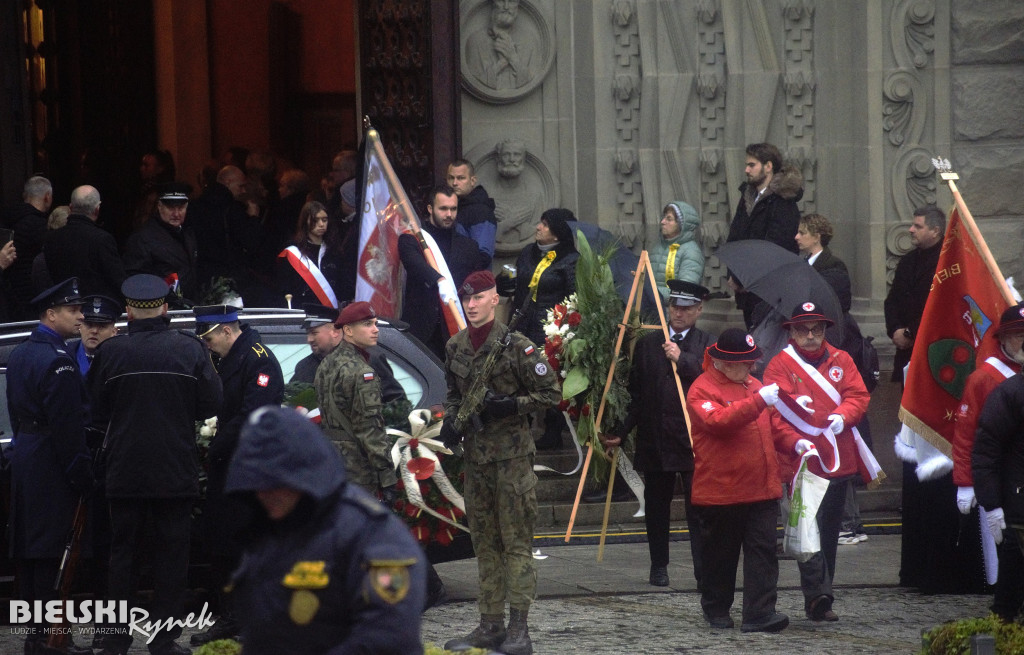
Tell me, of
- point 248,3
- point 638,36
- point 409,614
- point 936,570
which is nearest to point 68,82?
point 248,3

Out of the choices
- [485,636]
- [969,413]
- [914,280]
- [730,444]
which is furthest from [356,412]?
[914,280]

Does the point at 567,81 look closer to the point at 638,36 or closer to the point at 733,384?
the point at 638,36

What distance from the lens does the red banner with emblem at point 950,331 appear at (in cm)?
937

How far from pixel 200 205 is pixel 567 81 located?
3.66 m

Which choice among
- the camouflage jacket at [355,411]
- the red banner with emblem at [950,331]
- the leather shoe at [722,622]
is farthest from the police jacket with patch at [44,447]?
the red banner with emblem at [950,331]

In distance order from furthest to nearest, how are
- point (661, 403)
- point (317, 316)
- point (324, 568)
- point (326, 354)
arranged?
1. point (661, 403)
2. point (317, 316)
3. point (326, 354)
4. point (324, 568)

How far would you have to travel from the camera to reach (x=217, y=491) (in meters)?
8.66

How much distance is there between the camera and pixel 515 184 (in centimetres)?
1495

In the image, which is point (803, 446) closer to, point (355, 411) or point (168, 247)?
point (355, 411)

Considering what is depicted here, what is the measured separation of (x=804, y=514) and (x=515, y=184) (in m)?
6.64

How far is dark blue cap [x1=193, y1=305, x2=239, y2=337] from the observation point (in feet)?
28.7

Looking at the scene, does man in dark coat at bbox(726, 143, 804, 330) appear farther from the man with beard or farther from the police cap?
the man with beard

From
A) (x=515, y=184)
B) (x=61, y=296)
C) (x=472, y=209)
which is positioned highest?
(x=515, y=184)

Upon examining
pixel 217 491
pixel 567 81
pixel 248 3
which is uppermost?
pixel 248 3
